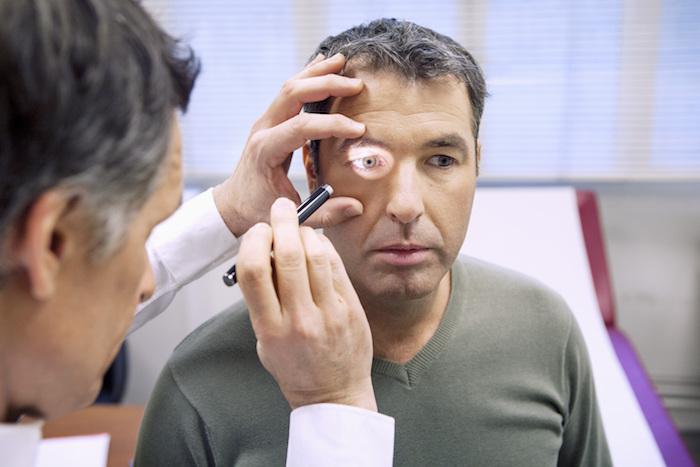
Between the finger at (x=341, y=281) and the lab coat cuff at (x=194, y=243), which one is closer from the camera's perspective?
the finger at (x=341, y=281)

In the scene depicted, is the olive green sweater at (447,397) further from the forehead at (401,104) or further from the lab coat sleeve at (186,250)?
the forehead at (401,104)

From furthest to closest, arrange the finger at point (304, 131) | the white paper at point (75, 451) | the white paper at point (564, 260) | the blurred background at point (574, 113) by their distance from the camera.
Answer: the blurred background at point (574, 113), the white paper at point (564, 260), the white paper at point (75, 451), the finger at point (304, 131)

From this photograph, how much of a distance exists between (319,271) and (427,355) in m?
0.33

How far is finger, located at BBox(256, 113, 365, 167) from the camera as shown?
0.88 m

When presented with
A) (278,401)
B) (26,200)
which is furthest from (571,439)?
(26,200)

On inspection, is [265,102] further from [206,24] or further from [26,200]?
[26,200]

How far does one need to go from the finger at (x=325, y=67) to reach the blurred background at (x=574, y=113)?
1437mm

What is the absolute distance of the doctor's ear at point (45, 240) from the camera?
19.8 inches

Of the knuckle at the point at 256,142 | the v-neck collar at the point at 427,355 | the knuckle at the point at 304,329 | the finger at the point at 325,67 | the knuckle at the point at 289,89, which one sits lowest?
the v-neck collar at the point at 427,355

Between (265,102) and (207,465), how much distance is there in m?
1.73

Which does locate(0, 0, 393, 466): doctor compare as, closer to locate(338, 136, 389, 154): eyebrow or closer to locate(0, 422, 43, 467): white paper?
locate(0, 422, 43, 467): white paper

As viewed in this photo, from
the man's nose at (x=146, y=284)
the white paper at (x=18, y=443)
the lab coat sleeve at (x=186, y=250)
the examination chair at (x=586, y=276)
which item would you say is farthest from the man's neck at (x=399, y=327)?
the examination chair at (x=586, y=276)

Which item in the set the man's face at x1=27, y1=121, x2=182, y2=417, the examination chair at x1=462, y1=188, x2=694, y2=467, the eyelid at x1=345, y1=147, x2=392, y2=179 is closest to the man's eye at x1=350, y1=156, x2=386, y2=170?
the eyelid at x1=345, y1=147, x2=392, y2=179

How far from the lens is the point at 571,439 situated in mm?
1078
